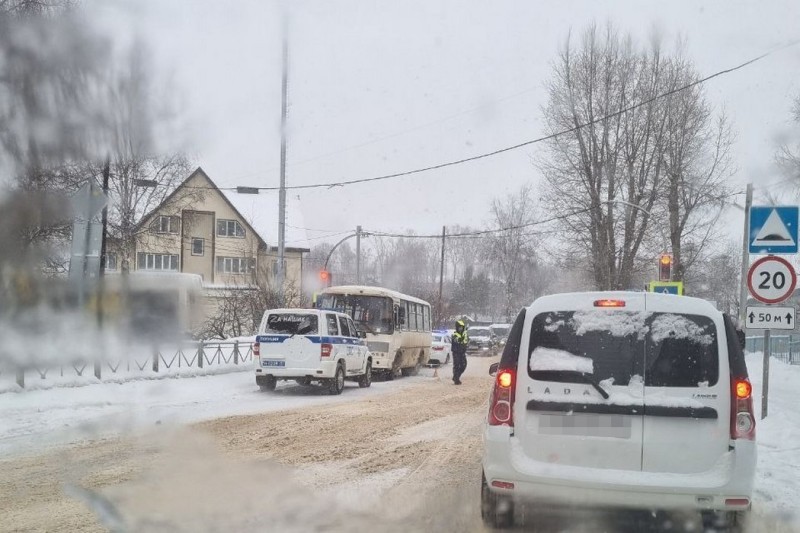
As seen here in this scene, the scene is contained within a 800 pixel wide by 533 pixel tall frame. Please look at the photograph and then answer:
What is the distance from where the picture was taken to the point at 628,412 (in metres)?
4.94

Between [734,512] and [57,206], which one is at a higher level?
[57,206]

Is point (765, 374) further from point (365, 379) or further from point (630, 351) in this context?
point (365, 379)

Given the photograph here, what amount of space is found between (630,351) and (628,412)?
421 millimetres

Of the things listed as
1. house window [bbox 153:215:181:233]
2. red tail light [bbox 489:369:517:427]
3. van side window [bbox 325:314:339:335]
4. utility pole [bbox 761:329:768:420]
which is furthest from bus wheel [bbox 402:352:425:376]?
red tail light [bbox 489:369:517:427]

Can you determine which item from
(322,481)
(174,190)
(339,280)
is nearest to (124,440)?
(322,481)

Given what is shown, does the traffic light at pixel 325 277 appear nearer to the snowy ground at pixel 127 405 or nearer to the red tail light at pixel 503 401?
the snowy ground at pixel 127 405

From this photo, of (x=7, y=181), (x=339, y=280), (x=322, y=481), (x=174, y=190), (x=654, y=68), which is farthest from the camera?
(x=339, y=280)

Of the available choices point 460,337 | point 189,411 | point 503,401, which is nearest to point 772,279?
point 503,401

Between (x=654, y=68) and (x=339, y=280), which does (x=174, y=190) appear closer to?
(x=654, y=68)

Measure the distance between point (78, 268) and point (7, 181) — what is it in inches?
111

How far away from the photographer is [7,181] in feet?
44.6

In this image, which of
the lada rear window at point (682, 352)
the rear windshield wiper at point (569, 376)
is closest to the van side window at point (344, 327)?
the rear windshield wiper at point (569, 376)

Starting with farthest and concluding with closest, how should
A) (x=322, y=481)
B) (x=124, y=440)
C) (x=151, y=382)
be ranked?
(x=151, y=382) < (x=124, y=440) < (x=322, y=481)

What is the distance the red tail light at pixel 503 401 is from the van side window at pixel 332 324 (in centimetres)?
1108
